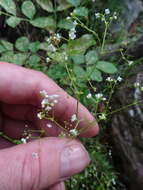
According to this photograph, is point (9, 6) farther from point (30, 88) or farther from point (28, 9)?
point (30, 88)

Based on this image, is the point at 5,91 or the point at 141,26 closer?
the point at 5,91

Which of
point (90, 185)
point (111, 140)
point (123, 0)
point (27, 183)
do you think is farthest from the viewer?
point (123, 0)

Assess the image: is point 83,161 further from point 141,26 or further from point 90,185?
point 141,26

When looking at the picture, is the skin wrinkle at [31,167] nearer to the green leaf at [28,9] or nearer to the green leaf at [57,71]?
the green leaf at [57,71]

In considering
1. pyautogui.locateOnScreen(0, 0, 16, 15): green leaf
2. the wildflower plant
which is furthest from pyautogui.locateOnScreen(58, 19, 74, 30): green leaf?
pyautogui.locateOnScreen(0, 0, 16, 15): green leaf

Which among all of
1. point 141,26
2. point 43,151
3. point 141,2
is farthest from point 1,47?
point 141,2

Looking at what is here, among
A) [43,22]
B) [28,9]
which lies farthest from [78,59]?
[28,9]
